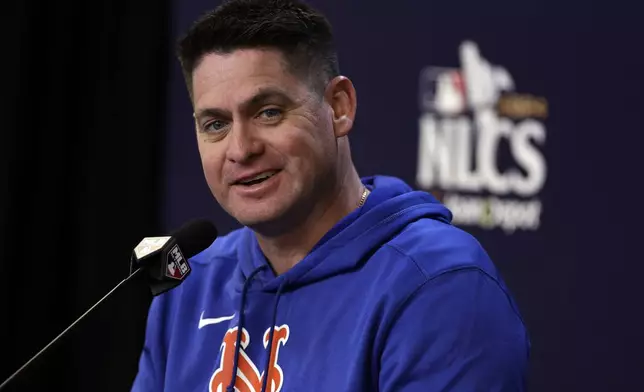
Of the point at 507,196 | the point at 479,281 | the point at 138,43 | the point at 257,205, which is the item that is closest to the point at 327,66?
the point at 257,205

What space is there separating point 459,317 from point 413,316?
0.07 meters

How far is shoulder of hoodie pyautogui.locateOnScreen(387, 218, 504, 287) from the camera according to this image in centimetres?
135

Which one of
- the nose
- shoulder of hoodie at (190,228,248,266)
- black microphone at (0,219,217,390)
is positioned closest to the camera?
black microphone at (0,219,217,390)

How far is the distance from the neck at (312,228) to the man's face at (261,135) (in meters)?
0.04

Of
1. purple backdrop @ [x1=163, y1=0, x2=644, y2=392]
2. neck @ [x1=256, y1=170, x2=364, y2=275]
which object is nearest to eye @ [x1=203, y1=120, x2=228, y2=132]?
neck @ [x1=256, y1=170, x2=364, y2=275]

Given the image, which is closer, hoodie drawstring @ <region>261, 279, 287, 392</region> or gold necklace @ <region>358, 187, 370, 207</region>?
hoodie drawstring @ <region>261, 279, 287, 392</region>

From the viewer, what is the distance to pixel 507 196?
2941mm

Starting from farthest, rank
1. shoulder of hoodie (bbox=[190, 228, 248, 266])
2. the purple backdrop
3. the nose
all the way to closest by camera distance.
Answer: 1. the purple backdrop
2. shoulder of hoodie (bbox=[190, 228, 248, 266])
3. the nose

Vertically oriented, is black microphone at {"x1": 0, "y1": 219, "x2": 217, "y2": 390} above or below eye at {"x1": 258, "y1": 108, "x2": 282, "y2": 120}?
below

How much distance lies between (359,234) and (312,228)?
0.31 feet

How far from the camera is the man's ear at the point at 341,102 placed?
1.55 meters

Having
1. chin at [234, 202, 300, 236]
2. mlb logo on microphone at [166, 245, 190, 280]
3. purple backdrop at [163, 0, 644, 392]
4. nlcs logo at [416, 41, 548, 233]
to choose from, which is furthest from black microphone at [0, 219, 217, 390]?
nlcs logo at [416, 41, 548, 233]

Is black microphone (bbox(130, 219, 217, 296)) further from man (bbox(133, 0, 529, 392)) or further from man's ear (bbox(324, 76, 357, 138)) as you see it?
man's ear (bbox(324, 76, 357, 138))

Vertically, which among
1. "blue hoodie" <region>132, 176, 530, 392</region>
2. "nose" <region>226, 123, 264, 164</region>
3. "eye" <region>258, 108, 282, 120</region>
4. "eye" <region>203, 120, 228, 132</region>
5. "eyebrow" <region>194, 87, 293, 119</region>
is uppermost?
"eyebrow" <region>194, 87, 293, 119</region>
